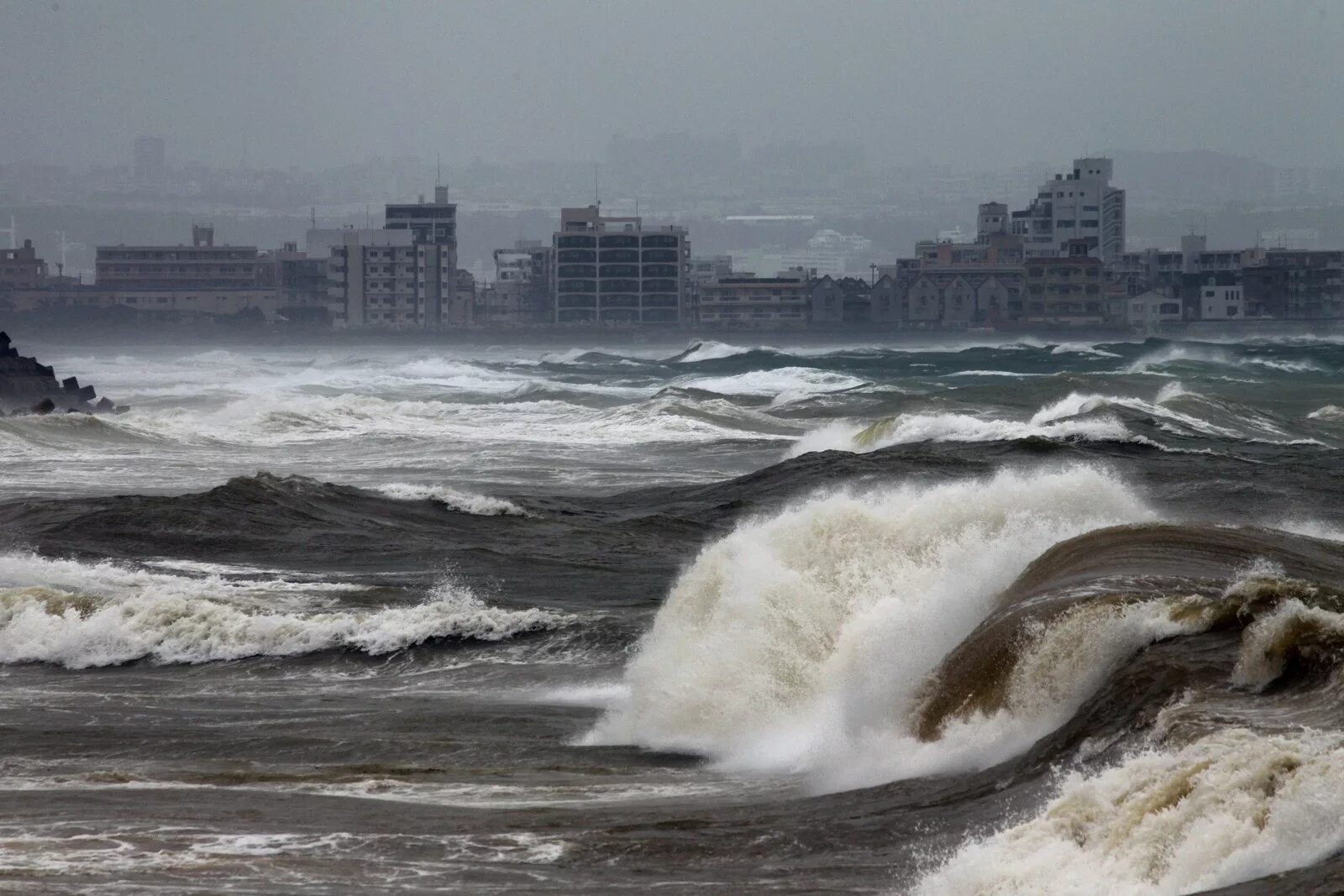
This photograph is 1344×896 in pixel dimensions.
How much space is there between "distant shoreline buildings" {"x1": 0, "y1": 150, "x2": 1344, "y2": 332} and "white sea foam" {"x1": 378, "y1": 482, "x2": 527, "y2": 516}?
109888 mm

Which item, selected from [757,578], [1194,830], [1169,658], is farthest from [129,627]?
[1194,830]

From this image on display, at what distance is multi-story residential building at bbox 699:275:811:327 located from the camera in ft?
463

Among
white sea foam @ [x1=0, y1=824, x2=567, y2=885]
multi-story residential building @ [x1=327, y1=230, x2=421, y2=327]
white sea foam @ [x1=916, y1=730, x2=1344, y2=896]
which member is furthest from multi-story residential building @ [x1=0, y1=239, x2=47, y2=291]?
white sea foam @ [x1=916, y1=730, x2=1344, y2=896]

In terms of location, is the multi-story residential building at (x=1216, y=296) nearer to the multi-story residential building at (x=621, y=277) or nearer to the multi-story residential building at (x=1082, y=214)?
the multi-story residential building at (x=1082, y=214)

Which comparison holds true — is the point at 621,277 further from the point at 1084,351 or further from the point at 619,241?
the point at 1084,351

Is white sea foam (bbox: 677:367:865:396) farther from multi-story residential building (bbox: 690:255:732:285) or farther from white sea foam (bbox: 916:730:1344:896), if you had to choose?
multi-story residential building (bbox: 690:255:732:285)

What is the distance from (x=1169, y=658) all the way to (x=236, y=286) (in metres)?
165

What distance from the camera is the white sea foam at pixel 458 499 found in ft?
75.3

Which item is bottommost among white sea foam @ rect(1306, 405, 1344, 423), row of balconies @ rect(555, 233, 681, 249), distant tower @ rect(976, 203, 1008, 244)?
white sea foam @ rect(1306, 405, 1344, 423)

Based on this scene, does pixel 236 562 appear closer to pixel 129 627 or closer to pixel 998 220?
pixel 129 627

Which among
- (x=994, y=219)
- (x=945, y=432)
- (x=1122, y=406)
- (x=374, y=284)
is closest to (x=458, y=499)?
(x=945, y=432)

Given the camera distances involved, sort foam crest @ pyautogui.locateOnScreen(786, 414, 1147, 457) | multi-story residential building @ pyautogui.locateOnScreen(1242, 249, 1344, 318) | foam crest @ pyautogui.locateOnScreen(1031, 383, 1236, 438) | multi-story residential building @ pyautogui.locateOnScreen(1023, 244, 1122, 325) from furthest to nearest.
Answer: multi-story residential building @ pyautogui.locateOnScreen(1242, 249, 1344, 318) < multi-story residential building @ pyautogui.locateOnScreen(1023, 244, 1122, 325) < foam crest @ pyautogui.locateOnScreen(1031, 383, 1236, 438) < foam crest @ pyautogui.locateOnScreen(786, 414, 1147, 457)

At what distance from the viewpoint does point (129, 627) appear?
50.0 feet

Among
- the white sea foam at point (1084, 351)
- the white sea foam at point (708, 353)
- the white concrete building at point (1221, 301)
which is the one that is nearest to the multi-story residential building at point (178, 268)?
the white sea foam at point (708, 353)
